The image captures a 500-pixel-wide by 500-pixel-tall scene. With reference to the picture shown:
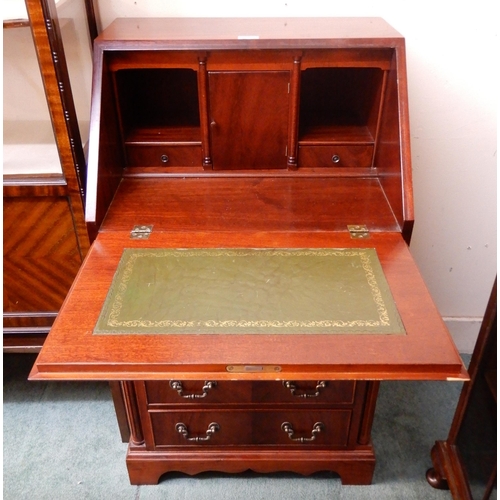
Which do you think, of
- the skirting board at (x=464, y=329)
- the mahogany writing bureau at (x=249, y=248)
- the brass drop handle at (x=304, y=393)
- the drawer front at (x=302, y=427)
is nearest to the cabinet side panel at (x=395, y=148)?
the mahogany writing bureau at (x=249, y=248)

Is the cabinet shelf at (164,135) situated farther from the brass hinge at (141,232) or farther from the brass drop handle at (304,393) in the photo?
the brass drop handle at (304,393)

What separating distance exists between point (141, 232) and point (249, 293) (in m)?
0.34

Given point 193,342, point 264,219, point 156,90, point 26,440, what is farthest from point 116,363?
point 26,440

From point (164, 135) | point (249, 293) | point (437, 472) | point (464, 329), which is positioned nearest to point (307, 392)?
point (249, 293)

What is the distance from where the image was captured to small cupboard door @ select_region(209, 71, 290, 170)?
131cm

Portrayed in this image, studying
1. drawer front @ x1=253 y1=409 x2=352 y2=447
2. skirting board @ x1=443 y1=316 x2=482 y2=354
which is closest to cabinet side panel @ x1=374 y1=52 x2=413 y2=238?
drawer front @ x1=253 y1=409 x2=352 y2=447

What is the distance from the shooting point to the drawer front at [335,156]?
4.62ft

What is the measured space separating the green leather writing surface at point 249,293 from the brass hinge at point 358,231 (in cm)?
6

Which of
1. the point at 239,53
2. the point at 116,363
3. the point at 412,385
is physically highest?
the point at 239,53

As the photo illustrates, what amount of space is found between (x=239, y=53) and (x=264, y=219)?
0.42m

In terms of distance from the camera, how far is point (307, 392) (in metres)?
1.33

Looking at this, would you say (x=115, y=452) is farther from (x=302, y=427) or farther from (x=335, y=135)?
(x=335, y=135)

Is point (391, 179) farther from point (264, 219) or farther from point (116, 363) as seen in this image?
point (116, 363)

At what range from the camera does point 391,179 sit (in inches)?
51.4
